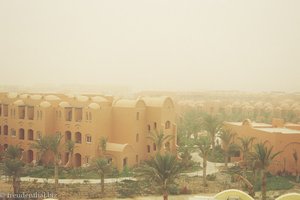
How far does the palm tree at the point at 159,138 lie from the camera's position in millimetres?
27180

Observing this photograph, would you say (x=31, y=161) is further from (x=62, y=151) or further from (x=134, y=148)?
(x=134, y=148)

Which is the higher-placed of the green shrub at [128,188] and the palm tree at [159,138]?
the palm tree at [159,138]

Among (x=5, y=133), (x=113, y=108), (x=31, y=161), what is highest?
(x=113, y=108)

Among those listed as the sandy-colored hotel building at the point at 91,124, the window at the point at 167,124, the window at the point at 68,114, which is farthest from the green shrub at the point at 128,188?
the window at the point at 68,114

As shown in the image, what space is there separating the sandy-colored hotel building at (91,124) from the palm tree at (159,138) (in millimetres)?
571

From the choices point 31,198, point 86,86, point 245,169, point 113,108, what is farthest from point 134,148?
point 86,86

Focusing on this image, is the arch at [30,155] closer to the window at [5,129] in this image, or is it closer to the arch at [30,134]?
the arch at [30,134]

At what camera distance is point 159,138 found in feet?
89.0

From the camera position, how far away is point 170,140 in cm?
3112

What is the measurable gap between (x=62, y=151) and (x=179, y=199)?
39.0 feet

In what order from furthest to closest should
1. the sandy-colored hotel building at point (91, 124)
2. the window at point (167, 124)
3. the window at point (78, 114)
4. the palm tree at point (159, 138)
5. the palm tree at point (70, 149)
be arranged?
1. the window at point (167, 124)
2. the window at point (78, 114)
3. the sandy-colored hotel building at point (91, 124)
4. the palm tree at point (159, 138)
5. the palm tree at point (70, 149)

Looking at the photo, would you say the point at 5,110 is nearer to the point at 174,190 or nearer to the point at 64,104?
the point at 64,104

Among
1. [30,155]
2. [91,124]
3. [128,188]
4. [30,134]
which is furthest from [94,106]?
[128,188]

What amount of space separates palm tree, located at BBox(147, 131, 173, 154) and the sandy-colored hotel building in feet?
1.87
